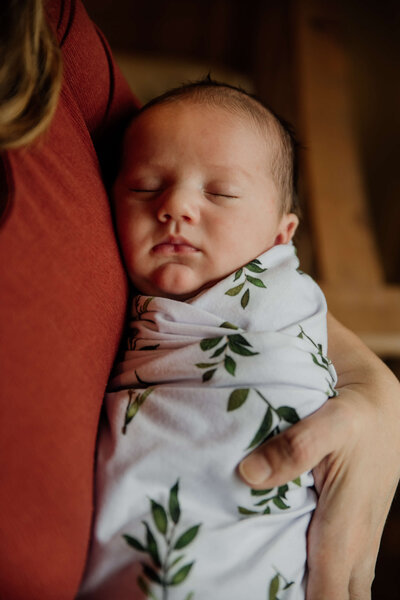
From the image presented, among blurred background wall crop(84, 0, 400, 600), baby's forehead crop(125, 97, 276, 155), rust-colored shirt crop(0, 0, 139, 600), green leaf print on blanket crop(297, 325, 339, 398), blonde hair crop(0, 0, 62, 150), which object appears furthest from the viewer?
blurred background wall crop(84, 0, 400, 600)

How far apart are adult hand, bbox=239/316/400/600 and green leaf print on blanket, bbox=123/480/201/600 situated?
0.31ft

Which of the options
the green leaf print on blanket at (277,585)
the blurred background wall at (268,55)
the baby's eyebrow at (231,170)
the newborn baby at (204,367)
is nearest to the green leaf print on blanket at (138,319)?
the newborn baby at (204,367)

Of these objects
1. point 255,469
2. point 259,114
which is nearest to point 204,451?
point 255,469

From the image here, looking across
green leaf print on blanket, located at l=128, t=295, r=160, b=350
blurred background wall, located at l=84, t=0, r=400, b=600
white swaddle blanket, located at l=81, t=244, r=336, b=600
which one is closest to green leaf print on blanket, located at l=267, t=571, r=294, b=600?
white swaddle blanket, located at l=81, t=244, r=336, b=600

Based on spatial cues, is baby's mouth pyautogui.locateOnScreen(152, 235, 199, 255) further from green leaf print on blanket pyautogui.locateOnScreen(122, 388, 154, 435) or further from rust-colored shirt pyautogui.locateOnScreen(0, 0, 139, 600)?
green leaf print on blanket pyautogui.locateOnScreen(122, 388, 154, 435)

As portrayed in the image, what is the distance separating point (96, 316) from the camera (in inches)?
27.1

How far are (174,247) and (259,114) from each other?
32 centimetres

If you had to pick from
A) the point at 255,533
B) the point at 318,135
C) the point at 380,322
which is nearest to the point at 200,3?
the point at 318,135

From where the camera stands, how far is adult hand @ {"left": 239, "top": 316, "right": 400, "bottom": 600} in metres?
0.66

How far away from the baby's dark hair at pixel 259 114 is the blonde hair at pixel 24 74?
11.2 inches

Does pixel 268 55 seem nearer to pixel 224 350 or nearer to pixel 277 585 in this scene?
pixel 224 350

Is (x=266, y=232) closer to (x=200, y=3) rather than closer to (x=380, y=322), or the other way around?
(x=380, y=322)

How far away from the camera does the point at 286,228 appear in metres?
0.99

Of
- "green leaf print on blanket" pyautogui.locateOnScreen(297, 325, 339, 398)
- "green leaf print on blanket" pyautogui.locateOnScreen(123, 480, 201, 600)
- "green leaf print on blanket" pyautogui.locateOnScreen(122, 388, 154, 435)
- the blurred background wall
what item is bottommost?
"green leaf print on blanket" pyautogui.locateOnScreen(123, 480, 201, 600)
